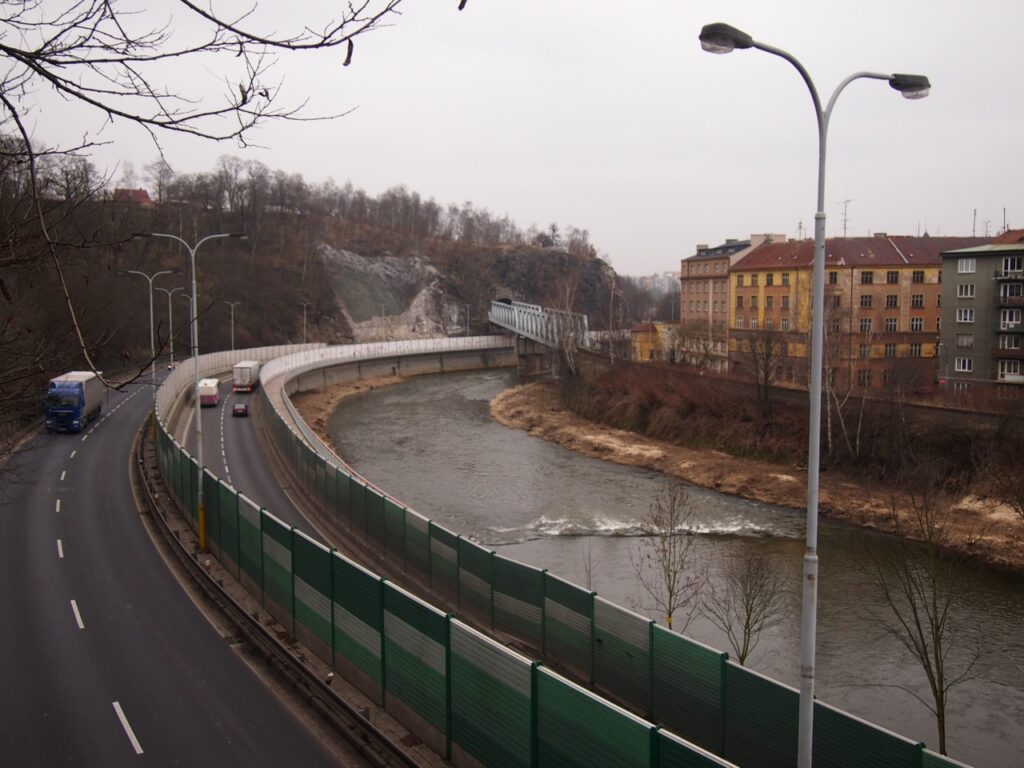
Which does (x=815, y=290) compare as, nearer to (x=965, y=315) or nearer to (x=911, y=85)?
(x=911, y=85)

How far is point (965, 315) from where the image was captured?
153 feet

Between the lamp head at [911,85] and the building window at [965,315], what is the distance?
145ft

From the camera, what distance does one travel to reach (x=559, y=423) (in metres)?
51.2

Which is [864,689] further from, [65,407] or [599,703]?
[65,407]

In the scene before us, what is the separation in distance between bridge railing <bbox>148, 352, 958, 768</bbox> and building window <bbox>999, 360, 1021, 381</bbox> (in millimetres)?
39147

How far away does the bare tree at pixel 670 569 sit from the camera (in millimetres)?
18391

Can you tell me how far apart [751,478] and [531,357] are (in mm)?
56558

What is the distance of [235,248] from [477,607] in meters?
105

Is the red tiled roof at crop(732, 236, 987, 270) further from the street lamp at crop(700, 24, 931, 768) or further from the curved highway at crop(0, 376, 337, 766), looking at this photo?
the street lamp at crop(700, 24, 931, 768)

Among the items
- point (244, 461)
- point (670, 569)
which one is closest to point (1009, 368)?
point (670, 569)

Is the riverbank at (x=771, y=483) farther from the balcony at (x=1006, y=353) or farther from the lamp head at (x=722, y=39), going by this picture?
the lamp head at (x=722, y=39)

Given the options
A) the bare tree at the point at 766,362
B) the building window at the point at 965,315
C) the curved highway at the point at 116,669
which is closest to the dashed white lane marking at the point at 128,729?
the curved highway at the point at 116,669

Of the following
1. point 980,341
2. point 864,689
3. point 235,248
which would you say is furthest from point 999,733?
point 235,248

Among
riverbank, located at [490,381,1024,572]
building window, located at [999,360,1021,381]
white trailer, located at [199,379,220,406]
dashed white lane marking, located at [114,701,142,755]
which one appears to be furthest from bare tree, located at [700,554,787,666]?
white trailer, located at [199,379,220,406]
